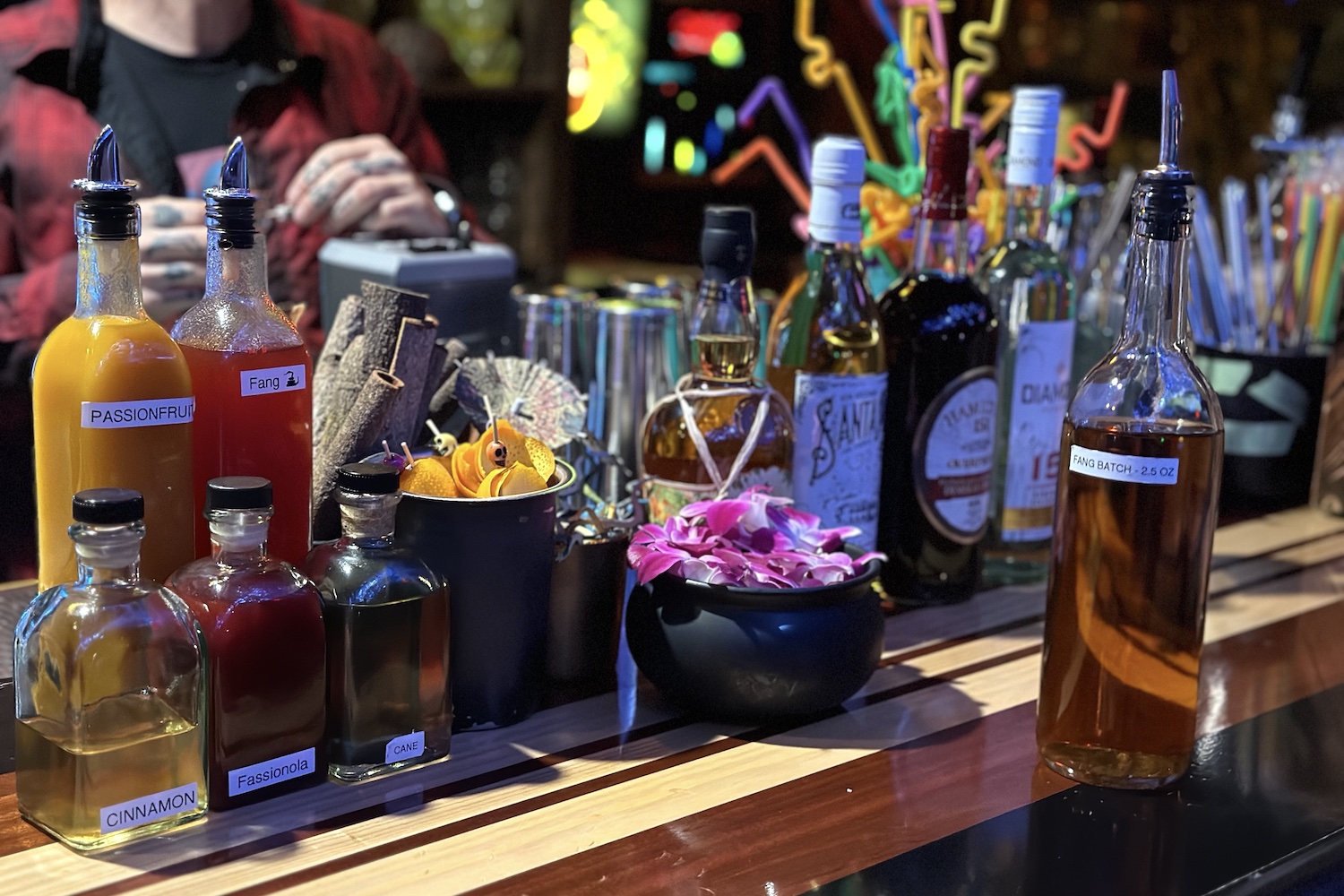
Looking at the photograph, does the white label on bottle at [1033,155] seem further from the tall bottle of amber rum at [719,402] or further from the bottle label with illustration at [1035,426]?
the tall bottle of amber rum at [719,402]

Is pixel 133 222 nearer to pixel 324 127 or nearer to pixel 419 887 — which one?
pixel 419 887

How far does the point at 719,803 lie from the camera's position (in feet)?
2.33

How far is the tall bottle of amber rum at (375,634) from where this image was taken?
Result: 2.25ft

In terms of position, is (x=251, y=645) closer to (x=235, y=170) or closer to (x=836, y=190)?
(x=235, y=170)

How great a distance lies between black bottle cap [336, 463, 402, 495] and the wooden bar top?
6.4 inches

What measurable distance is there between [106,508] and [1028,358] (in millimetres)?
752

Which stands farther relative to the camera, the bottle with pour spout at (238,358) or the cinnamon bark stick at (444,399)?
the cinnamon bark stick at (444,399)

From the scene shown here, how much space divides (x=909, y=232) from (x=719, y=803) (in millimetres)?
637

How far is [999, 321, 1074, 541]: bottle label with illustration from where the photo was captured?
1.10 metres

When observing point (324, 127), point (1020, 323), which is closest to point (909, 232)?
point (1020, 323)

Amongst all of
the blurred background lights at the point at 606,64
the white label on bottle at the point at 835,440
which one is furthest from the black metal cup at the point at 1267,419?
the blurred background lights at the point at 606,64

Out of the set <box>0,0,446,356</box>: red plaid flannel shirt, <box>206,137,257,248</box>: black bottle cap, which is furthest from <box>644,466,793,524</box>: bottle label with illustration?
<box>0,0,446,356</box>: red plaid flannel shirt

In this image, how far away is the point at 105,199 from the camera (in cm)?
66

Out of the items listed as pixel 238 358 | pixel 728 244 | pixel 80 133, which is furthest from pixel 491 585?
pixel 80 133
